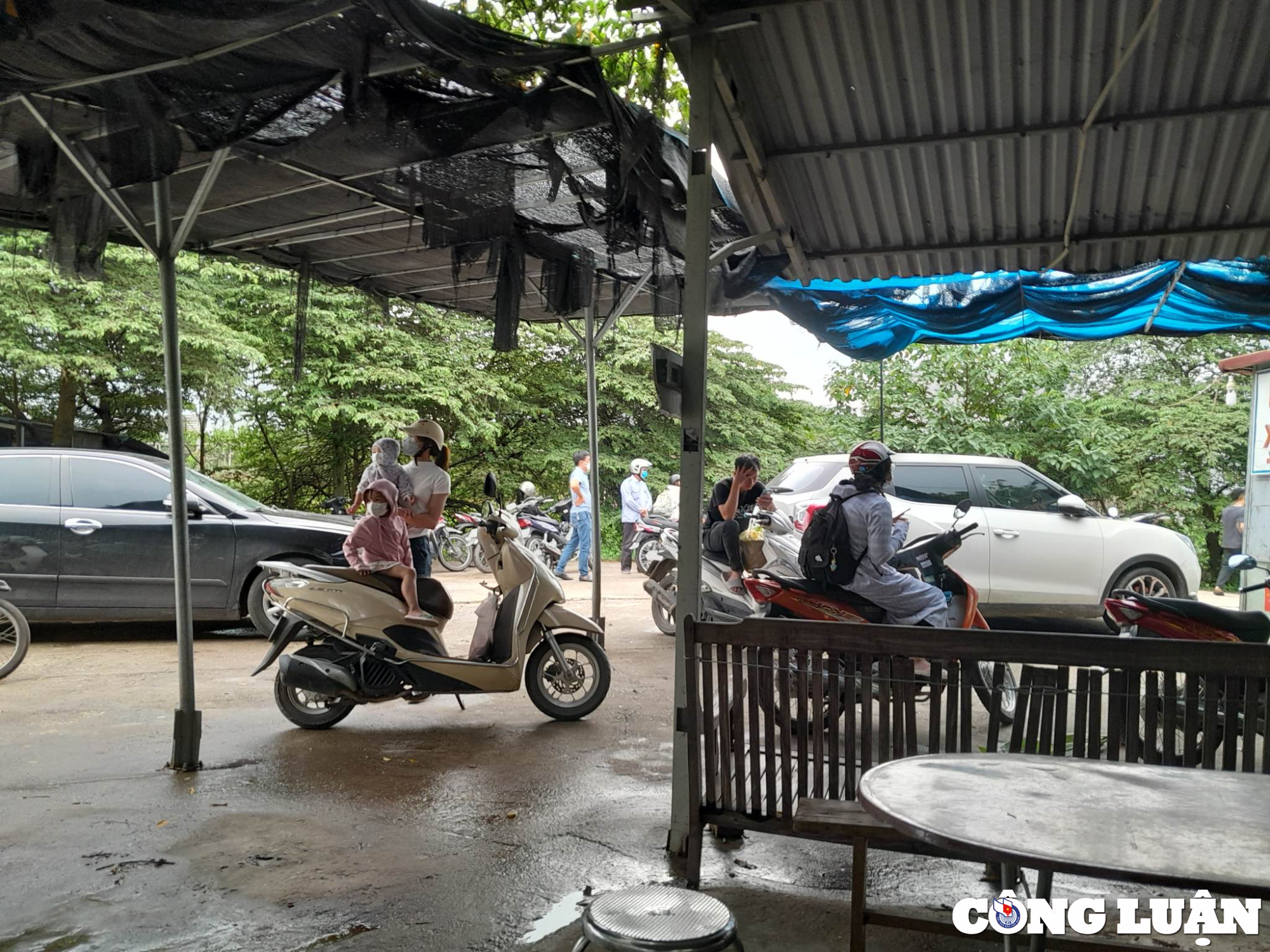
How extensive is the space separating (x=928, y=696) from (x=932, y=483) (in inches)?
261

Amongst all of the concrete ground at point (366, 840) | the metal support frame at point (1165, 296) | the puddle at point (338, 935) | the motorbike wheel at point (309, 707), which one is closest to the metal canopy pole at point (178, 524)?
the concrete ground at point (366, 840)

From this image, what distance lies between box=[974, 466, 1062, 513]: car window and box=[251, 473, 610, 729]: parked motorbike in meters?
5.57

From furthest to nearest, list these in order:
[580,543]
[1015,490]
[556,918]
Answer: [580,543] < [1015,490] < [556,918]

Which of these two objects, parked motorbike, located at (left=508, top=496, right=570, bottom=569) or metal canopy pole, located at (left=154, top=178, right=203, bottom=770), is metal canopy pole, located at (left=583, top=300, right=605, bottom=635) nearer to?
metal canopy pole, located at (left=154, top=178, right=203, bottom=770)

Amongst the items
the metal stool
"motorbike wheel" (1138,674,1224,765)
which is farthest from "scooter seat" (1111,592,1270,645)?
the metal stool

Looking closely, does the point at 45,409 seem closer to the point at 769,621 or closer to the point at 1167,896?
the point at 769,621

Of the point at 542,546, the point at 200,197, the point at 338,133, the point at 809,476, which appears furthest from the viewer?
the point at 542,546

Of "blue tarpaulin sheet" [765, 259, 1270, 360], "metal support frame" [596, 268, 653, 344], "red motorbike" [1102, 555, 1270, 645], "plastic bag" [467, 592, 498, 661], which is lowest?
"plastic bag" [467, 592, 498, 661]

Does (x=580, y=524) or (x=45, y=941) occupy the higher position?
(x=580, y=524)

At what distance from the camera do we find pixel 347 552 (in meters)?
5.77

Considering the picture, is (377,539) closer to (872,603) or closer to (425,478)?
(425,478)

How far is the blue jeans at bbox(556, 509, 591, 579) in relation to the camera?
1366 centimetres

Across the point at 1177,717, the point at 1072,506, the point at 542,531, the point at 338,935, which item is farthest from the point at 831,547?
the point at 542,531

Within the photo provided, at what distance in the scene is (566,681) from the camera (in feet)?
19.5
